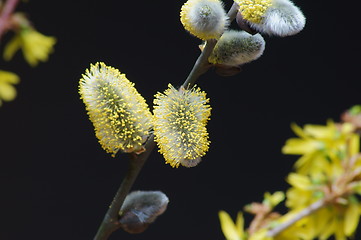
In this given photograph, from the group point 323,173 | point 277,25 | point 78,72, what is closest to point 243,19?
point 277,25

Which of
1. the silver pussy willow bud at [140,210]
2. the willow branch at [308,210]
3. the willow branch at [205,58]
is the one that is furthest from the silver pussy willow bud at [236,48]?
the willow branch at [308,210]

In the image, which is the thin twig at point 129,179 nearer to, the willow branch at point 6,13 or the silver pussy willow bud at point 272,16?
the silver pussy willow bud at point 272,16

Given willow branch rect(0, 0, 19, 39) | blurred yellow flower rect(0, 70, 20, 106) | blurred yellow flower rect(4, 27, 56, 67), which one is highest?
willow branch rect(0, 0, 19, 39)

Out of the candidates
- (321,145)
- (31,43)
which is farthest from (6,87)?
(321,145)

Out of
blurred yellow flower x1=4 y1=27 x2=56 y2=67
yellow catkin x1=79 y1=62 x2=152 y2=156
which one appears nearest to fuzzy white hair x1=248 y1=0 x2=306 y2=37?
yellow catkin x1=79 y1=62 x2=152 y2=156

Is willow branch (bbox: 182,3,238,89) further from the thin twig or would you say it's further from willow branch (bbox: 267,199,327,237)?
willow branch (bbox: 267,199,327,237)

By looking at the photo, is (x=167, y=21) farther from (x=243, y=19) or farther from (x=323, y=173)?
(x=323, y=173)

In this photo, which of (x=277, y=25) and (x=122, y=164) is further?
(x=122, y=164)
